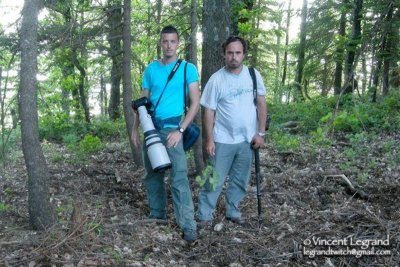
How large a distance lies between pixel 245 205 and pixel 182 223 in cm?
153

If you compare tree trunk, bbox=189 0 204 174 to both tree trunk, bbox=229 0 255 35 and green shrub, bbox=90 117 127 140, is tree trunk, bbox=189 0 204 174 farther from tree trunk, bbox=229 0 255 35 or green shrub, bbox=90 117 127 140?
green shrub, bbox=90 117 127 140

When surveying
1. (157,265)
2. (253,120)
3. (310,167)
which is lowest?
(157,265)

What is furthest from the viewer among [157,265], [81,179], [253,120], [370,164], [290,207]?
[370,164]

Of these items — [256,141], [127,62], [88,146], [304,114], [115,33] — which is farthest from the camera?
[304,114]

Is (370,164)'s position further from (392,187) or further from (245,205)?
(245,205)

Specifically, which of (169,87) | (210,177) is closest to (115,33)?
(169,87)

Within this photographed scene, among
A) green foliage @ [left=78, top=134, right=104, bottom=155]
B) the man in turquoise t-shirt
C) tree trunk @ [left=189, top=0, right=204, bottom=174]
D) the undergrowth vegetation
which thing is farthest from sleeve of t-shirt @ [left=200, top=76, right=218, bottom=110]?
green foliage @ [left=78, top=134, right=104, bottom=155]

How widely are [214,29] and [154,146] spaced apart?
8.76 ft

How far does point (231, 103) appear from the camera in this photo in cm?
526

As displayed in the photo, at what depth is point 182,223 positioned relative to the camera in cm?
499

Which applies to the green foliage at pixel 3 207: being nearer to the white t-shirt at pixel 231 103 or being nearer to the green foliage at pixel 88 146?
the white t-shirt at pixel 231 103

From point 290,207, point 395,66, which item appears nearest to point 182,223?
point 290,207

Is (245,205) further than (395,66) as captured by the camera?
No

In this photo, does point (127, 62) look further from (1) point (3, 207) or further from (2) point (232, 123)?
(1) point (3, 207)
